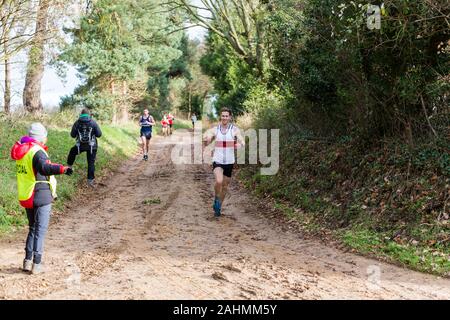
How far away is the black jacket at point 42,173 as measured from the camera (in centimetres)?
611

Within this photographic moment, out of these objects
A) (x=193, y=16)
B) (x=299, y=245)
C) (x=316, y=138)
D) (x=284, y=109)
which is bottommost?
(x=299, y=245)

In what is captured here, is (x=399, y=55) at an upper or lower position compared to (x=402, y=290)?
upper

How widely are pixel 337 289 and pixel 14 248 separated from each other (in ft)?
16.6

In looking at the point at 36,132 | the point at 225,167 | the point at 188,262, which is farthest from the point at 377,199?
the point at 36,132

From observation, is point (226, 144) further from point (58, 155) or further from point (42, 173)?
point (58, 155)

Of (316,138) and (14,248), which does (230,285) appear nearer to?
(14,248)

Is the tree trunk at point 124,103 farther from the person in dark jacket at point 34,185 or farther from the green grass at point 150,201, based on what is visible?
the person in dark jacket at point 34,185

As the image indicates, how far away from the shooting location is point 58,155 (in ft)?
49.9

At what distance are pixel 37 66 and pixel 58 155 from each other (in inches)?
196

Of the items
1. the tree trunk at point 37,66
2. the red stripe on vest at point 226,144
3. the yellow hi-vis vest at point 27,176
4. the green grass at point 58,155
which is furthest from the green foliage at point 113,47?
the yellow hi-vis vest at point 27,176

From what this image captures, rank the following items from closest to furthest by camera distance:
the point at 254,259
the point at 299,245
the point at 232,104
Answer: the point at 254,259 → the point at 299,245 → the point at 232,104

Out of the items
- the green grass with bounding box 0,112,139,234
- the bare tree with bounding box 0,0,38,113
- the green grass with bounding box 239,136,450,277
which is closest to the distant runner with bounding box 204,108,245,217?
the green grass with bounding box 239,136,450,277

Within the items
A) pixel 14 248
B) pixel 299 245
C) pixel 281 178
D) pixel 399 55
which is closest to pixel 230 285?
pixel 299 245

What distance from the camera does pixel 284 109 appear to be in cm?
1638
